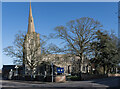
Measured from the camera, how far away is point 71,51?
100ft

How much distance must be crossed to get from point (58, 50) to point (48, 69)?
333 inches

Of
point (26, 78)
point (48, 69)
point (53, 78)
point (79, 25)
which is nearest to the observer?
point (53, 78)

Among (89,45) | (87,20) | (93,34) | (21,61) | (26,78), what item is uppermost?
(87,20)

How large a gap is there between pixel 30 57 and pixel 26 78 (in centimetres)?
443

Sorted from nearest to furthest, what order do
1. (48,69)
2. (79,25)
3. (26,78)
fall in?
(79,25)
(26,78)
(48,69)

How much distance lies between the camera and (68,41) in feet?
101

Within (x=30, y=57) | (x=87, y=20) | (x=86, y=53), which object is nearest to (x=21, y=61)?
(x=30, y=57)

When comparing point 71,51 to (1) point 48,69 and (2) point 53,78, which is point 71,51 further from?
(1) point 48,69

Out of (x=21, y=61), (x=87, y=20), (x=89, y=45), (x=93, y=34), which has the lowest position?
(x=21, y=61)

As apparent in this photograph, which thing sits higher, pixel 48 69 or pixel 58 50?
pixel 58 50

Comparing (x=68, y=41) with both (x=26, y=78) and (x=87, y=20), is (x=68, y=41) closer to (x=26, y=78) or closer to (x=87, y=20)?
(x=87, y=20)

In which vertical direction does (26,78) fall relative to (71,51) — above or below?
below

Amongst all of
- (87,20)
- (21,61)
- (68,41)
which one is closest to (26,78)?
(21,61)

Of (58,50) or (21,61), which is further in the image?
(21,61)
